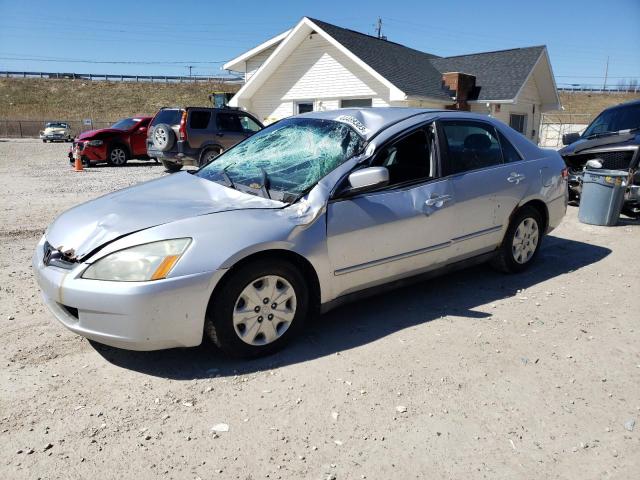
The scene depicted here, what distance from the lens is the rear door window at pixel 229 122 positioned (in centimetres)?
1317

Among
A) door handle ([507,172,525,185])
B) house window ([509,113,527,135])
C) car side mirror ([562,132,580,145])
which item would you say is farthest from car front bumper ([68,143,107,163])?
house window ([509,113,527,135])

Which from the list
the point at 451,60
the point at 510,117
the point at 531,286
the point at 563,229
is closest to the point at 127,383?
the point at 531,286

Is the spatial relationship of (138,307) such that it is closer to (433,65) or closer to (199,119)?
(199,119)

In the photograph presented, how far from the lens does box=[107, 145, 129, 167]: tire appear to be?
49.0 ft

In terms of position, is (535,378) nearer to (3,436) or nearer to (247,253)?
(247,253)

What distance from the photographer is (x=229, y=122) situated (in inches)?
524

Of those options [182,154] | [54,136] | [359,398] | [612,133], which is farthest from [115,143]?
[54,136]

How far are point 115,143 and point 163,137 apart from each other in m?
3.21

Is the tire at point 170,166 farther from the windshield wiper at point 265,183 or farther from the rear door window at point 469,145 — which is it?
the rear door window at point 469,145

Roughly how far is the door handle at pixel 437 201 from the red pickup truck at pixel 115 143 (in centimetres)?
1335

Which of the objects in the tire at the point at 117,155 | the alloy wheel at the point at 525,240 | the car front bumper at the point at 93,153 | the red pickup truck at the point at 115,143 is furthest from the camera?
the tire at the point at 117,155

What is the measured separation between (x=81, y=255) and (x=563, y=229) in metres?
6.66

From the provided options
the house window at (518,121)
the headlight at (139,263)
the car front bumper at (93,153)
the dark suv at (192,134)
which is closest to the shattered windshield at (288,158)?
the headlight at (139,263)

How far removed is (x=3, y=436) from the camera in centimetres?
244
